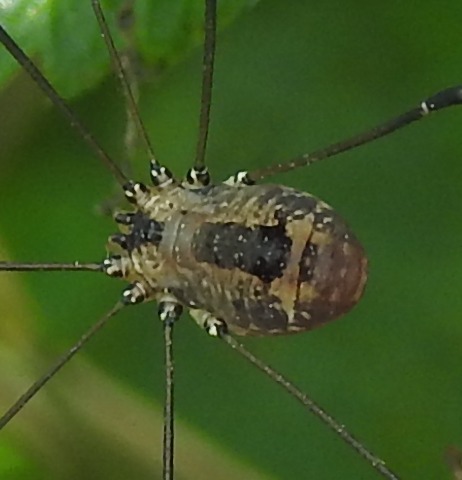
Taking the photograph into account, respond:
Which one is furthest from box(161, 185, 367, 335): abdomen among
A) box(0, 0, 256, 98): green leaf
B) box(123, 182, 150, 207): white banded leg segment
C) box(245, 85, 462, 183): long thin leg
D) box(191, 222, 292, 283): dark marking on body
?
box(0, 0, 256, 98): green leaf

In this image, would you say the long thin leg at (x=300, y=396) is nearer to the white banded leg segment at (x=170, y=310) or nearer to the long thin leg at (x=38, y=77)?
the white banded leg segment at (x=170, y=310)

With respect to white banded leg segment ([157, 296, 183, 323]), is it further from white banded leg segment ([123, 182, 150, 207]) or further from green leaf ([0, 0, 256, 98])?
green leaf ([0, 0, 256, 98])

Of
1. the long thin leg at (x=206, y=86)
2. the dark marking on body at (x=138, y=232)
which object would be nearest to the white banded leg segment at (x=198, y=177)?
the long thin leg at (x=206, y=86)

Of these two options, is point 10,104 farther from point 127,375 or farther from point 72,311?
point 127,375

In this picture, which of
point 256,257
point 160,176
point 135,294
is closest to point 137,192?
point 160,176

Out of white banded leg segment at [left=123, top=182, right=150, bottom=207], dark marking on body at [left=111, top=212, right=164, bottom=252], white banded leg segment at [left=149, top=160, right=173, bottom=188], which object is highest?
white banded leg segment at [left=149, top=160, right=173, bottom=188]

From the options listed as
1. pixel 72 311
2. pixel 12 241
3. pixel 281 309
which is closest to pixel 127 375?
pixel 72 311
